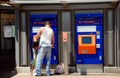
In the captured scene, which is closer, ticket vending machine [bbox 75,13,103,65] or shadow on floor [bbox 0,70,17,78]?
shadow on floor [bbox 0,70,17,78]

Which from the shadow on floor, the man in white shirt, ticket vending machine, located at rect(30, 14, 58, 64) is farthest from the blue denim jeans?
the shadow on floor

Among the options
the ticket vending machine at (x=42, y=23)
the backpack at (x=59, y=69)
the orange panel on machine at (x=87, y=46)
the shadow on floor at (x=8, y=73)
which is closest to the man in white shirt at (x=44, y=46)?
the backpack at (x=59, y=69)

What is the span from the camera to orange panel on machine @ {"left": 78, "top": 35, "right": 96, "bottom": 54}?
12430 mm

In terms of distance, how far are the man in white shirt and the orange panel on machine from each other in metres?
1.01

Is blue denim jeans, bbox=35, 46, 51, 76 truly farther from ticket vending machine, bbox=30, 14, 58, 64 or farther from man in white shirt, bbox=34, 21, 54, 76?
ticket vending machine, bbox=30, 14, 58, 64

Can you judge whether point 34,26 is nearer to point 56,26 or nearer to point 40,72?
point 56,26

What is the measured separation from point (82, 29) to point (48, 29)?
1216 millimetres

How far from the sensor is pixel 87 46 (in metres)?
12.4

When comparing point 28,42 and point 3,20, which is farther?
point 3,20

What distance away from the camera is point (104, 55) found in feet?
41.0

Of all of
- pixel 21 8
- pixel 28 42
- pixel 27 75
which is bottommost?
pixel 27 75

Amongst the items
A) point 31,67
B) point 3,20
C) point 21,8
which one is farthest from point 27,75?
point 3,20

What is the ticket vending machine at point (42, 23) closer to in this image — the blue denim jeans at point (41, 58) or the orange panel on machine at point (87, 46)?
the blue denim jeans at point (41, 58)

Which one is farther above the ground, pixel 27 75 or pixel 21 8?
pixel 21 8
